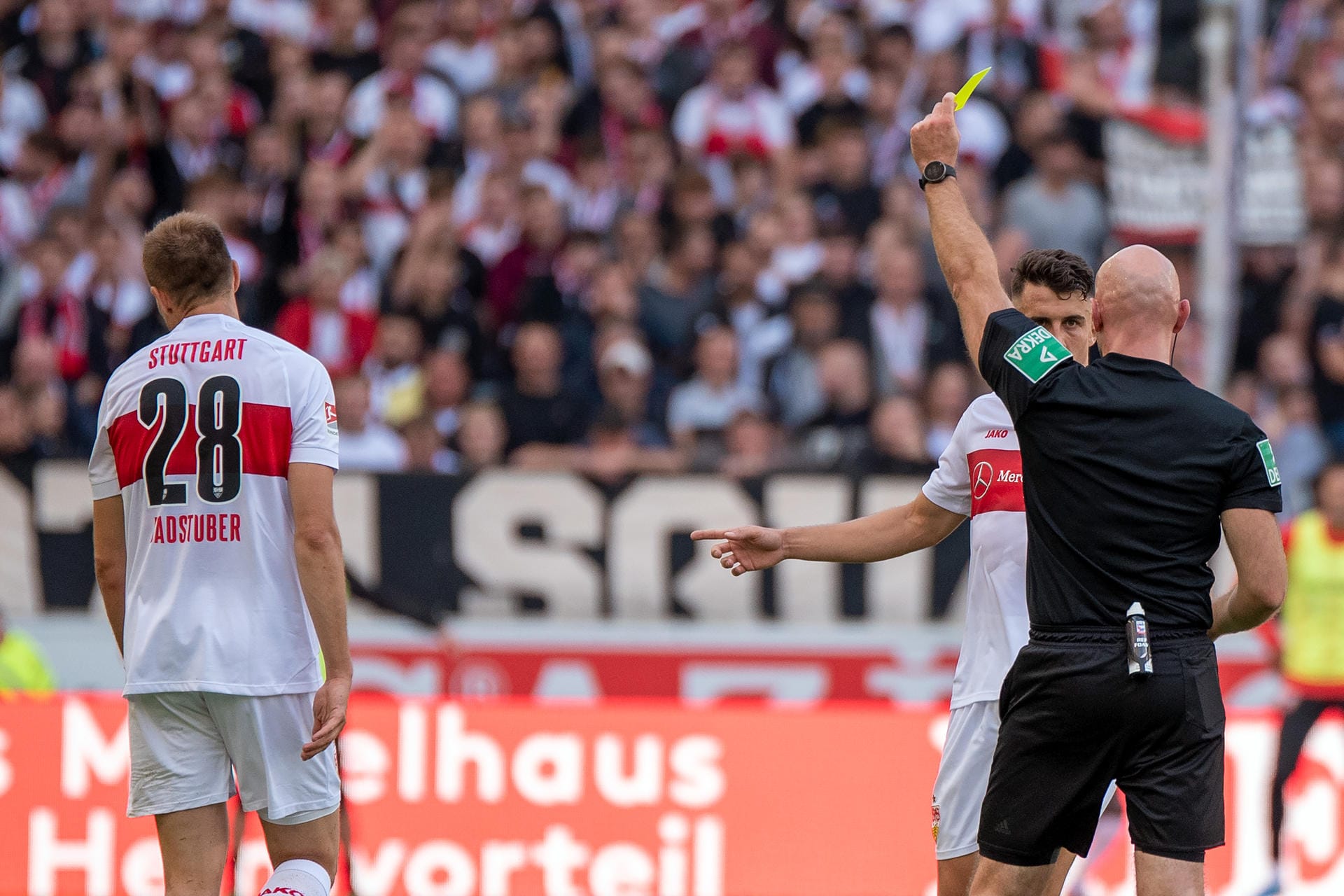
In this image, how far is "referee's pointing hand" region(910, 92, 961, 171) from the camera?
15.8 feet

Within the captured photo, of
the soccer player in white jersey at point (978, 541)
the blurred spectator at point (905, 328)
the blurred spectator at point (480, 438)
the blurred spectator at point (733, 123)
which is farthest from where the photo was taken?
the blurred spectator at point (733, 123)

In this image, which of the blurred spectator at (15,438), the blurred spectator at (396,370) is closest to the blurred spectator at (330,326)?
the blurred spectator at (396,370)

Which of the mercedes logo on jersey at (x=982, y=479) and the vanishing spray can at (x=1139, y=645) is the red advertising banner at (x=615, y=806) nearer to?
the mercedes logo on jersey at (x=982, y=479)

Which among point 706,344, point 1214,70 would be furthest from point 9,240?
point 1214,70

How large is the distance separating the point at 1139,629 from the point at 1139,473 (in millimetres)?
407

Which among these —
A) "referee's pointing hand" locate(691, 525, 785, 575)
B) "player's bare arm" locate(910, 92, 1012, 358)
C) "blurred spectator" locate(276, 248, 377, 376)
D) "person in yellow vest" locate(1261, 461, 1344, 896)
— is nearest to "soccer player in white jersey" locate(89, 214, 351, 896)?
"referee's pointing hand" locate(691, 525, 785, 575)

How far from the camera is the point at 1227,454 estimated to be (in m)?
4.52

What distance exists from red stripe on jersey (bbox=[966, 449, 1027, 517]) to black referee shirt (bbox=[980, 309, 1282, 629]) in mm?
A: 872

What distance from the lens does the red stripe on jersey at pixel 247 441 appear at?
5195 mm

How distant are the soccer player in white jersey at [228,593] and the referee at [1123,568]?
6.57ft

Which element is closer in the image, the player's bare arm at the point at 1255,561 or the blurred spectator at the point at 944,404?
the player's bare arm at the point at 1255,561

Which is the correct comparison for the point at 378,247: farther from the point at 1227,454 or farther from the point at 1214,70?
the point at 1227,454

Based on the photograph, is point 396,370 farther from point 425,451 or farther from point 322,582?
point 322,582

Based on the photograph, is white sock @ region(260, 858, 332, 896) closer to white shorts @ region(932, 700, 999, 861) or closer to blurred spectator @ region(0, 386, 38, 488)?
white shorts @ region(932, 700, 999, 861)
